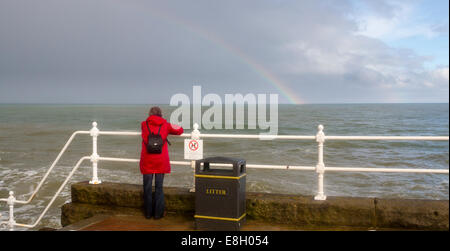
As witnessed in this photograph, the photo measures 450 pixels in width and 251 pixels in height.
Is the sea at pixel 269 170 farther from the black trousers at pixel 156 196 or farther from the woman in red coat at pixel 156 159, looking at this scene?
the woman in red coat at pixel 156 159

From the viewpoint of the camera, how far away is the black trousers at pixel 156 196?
567cm

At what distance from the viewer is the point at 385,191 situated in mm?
13281

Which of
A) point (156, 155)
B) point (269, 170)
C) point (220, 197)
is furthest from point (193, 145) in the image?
point (269, 170)

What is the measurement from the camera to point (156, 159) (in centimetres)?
560

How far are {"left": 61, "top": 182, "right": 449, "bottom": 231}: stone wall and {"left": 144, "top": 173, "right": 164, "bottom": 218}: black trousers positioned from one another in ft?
0.77

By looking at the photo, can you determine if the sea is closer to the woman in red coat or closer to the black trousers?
the black trousers

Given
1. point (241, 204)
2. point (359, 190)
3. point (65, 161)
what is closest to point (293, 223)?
point (241, 204)

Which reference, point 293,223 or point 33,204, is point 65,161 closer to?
point 33,204

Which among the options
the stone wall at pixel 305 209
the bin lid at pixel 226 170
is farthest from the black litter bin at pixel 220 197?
the stone wall at pixel 305 209

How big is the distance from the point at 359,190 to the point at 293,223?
8851 mm

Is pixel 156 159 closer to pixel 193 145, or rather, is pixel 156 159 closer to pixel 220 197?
pixel 193 145

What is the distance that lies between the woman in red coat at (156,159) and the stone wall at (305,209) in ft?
0.93

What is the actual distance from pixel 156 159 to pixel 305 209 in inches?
86.4
